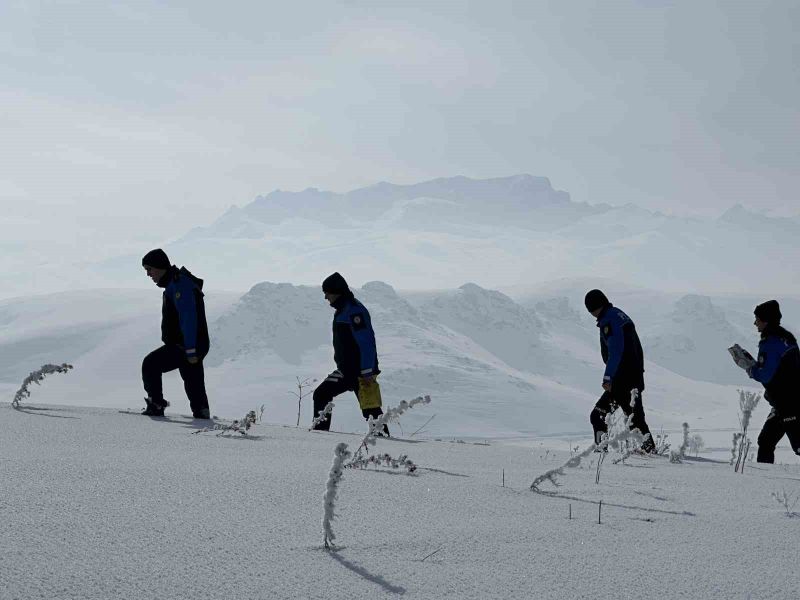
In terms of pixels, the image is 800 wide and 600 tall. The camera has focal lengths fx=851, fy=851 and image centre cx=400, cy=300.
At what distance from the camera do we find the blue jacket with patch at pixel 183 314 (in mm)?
7035

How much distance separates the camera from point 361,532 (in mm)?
Result: 2412

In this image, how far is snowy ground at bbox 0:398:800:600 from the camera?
192 cm

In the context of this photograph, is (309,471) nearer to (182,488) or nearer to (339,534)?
(182,488)

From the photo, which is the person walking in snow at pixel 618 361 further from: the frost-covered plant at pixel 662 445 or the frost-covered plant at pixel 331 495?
the frost-covered plant at pixel 331 495

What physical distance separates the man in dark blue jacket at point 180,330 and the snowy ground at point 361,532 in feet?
9.95

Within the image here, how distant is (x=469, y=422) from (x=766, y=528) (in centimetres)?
8278

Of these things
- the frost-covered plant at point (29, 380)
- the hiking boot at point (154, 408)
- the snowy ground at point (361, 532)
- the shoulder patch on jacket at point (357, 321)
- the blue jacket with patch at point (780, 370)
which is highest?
the shoulder patch on jacket at point (357, 321)

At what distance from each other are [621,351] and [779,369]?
4.03 feet

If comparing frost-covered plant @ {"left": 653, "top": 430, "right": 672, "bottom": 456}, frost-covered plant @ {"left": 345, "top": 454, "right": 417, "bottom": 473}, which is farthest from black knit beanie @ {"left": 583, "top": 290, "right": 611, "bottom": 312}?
frost-covered plant @ {"left": 345, "top": 454, "right": 417, "bottom": 473}

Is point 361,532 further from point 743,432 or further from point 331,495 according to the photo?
point 743,432

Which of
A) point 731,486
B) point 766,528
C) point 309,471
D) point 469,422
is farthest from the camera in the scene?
point 469,422

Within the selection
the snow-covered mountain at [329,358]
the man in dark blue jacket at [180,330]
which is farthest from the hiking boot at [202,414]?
the snow-covered mountain at [329,358]

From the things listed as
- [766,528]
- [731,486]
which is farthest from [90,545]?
[731,486]

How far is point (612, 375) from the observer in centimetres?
705
